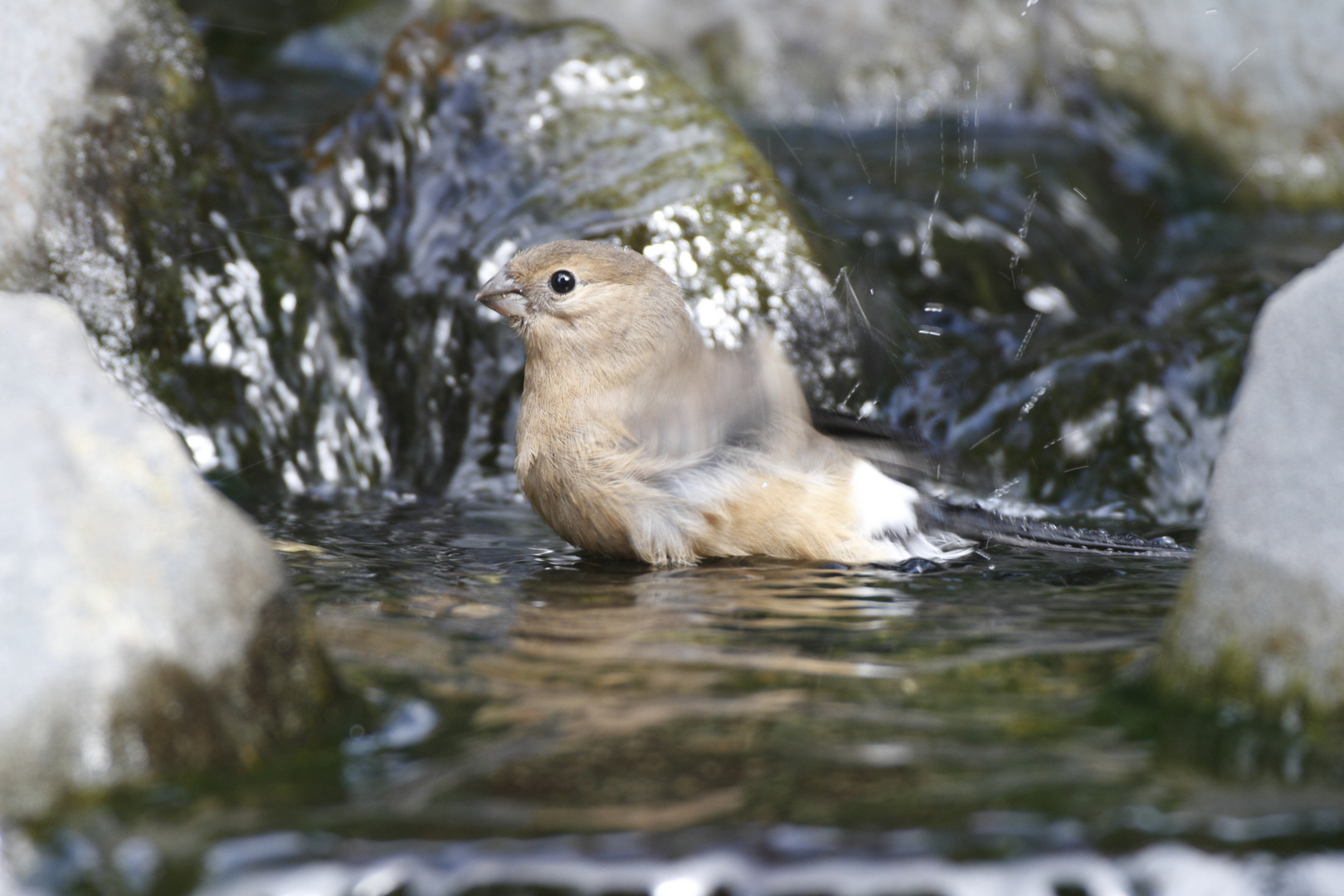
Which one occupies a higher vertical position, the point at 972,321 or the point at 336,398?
the point at 972,321

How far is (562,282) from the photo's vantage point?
5.42 metres

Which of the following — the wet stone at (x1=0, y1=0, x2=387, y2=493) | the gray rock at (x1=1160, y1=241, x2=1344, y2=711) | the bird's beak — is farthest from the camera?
the wet stone at (x1=0, y1=0, x2=387, y2=493)

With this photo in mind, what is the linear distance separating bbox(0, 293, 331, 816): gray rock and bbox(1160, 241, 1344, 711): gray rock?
1.96 m

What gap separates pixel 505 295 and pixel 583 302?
35 centimetres

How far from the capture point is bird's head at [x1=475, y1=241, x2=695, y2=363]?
5.34 m

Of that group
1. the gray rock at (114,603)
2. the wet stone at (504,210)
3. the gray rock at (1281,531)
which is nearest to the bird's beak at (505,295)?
the wet stone at (504,210)

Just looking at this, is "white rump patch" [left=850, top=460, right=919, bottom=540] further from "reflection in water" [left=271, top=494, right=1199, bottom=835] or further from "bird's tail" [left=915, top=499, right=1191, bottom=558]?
"reflection in water" [left=271, top=494, right=1199, bottom=835]

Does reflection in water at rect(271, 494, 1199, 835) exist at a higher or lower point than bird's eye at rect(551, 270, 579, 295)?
lower

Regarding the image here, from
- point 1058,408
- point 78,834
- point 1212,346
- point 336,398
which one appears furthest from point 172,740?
point 1212,346

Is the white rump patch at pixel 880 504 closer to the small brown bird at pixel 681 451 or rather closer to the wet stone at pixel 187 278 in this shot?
the small brown bird at pixel 681 451

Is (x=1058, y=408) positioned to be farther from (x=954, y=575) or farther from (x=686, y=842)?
(x=686, y=842)

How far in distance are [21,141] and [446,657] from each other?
4329 mm

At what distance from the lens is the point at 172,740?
246 centimetres

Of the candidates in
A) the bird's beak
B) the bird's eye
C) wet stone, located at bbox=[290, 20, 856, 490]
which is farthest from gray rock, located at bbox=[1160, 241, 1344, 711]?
wet stone, located at bbox=[290, 20, 856, 490]
